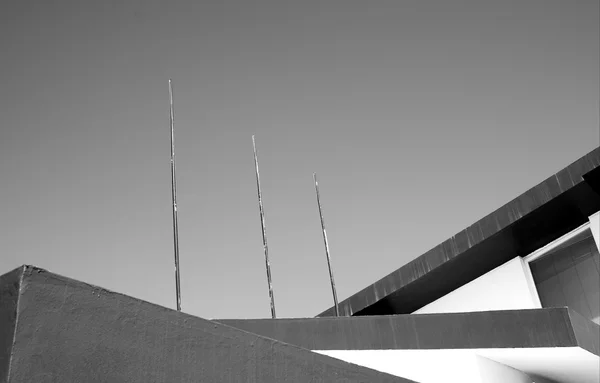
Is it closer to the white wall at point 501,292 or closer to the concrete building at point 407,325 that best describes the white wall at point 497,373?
the concrete building at point 407,325

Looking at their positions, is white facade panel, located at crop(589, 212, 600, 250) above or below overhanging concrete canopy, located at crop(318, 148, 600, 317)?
below

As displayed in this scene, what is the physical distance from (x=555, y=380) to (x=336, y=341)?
9.28ft

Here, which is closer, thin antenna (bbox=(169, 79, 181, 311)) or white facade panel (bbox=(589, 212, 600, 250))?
thin antenna (bbox=(169, 79, 181, 311))

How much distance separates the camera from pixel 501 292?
36.4ft

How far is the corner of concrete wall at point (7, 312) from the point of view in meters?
1.89

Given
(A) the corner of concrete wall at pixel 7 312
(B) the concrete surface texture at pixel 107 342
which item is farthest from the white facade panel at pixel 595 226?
(A) the corner of concrete wall at pixel 7 312

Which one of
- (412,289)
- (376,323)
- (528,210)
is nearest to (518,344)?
(376,323)

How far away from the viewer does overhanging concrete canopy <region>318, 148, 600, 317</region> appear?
9828 mm

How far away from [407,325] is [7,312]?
5.59m

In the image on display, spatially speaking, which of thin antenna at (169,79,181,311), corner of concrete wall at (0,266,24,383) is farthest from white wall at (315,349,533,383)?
corner of concrete wall at (0,266,24,383)

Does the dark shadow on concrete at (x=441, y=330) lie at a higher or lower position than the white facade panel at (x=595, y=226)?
lower

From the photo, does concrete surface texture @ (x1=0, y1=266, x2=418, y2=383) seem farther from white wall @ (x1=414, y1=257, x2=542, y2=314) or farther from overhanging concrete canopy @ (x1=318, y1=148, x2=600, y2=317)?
white wall @ (x1=414, y1=257, x2=542, y2=314)

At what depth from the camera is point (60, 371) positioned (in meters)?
2.01

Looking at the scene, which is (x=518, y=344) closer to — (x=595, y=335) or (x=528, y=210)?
(x=595, y=335)
